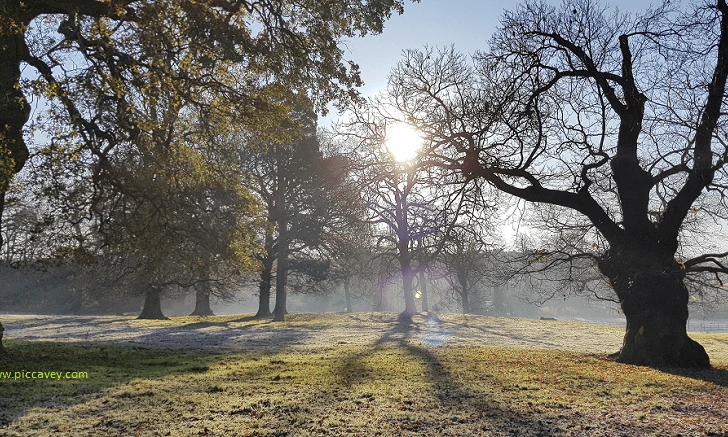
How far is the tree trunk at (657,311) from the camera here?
35.0 feet

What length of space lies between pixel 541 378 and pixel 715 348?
1313 centimetres

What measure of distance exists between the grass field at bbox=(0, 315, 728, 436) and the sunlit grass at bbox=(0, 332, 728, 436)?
0.02 meters

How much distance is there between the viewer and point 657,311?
10.8 meters

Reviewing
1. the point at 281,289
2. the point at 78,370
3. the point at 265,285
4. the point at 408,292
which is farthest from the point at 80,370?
the point at 408,292

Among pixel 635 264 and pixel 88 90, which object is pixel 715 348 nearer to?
pixel 635 264

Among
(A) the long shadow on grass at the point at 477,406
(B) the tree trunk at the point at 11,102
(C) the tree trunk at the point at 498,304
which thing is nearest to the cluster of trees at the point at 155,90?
(B) the tree trunk at the point at 11,102

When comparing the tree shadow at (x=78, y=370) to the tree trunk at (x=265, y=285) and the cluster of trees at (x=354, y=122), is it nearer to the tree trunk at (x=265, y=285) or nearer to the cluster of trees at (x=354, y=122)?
the cluster of trees at (x=354, y=122)

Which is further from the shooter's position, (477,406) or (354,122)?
(354,122)

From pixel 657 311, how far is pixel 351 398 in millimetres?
7842

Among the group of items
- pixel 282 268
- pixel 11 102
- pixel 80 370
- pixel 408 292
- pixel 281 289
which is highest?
pixel 11 102

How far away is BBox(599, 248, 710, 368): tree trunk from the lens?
10.7 metres

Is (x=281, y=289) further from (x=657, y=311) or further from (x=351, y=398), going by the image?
(x=351, y=398)

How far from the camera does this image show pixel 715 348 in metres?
17.5

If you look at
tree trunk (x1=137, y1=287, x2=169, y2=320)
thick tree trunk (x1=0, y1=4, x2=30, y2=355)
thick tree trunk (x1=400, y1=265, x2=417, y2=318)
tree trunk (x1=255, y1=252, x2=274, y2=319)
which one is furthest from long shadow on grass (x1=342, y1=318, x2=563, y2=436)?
tree trunk (x1=137, y1=287, x2=169, y2=320)
